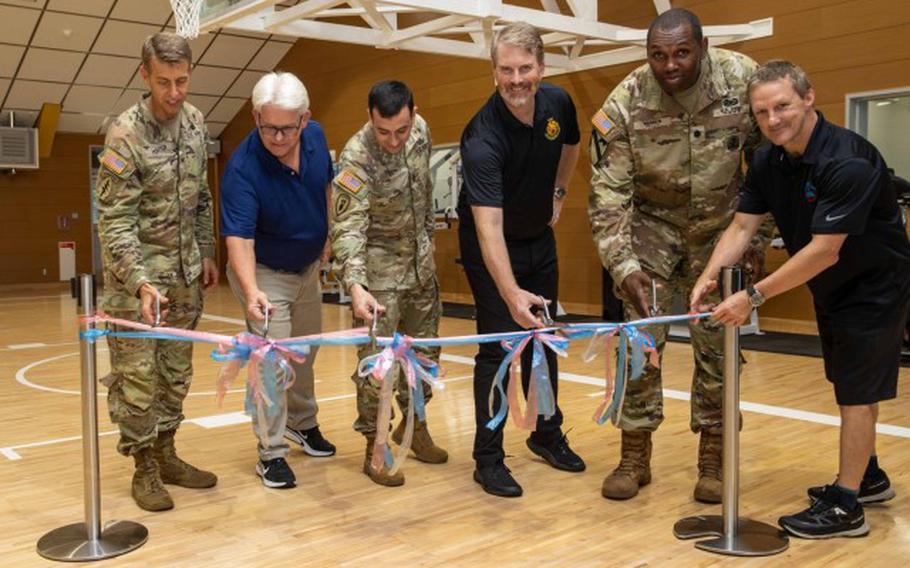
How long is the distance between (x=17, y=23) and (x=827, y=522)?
35.8ft

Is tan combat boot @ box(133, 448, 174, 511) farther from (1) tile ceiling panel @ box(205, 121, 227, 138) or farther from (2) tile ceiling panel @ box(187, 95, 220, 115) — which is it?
(1) tile ceiling panel @ box(205, 121, 227, 138)

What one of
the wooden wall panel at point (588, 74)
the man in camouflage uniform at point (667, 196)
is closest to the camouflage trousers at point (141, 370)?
the man in camouflage uniform at point (667, 196)

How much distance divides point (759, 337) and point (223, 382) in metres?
5.31

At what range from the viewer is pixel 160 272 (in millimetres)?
2939

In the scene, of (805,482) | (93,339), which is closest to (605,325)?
(805,482)

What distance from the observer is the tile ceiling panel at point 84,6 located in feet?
33.1

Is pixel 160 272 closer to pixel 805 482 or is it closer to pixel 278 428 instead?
pixel 278 428

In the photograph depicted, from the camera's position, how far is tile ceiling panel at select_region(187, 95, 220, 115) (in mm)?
13156

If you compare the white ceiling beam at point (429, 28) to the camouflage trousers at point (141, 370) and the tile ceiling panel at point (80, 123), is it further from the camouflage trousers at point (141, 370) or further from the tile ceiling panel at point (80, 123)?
the tile ceiling panel at point (80, 123)

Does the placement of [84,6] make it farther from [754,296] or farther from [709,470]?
[754,296]

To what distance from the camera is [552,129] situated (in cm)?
296

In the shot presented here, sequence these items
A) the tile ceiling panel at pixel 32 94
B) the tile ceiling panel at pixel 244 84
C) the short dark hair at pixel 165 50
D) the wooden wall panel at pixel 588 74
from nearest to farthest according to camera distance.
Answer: the short dark hair at pixel 165 50 < the wooden wall panel at pixel 588 74 < the tile ceiling panel at pixel 32 94 < the tile ceiling panel at pixel 244 84

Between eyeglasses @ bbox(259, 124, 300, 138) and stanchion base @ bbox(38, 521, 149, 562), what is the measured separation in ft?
4.46

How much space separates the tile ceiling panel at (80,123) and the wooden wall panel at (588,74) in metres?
2.26
